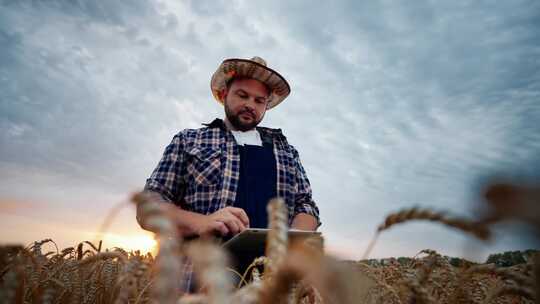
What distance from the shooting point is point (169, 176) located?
11.8 feet

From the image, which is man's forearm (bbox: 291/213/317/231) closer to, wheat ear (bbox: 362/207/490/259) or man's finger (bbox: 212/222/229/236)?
man's finger (bbox: 212/222/229/236)

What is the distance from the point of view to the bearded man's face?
3873 millimetres

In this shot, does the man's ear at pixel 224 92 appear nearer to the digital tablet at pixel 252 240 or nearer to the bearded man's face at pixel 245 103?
the bearded man's face at pixel 245 103

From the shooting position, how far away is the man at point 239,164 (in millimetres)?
3516

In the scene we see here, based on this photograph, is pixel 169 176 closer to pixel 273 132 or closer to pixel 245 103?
pixel 245 103

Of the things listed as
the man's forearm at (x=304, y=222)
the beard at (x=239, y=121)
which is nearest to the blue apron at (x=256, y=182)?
the beard at (x=239, y=121)

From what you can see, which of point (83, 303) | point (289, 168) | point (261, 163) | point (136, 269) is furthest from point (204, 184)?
point (136, 269)

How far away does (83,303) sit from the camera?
1497 millimetres

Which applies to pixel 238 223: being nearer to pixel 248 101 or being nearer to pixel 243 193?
pixel 243 193

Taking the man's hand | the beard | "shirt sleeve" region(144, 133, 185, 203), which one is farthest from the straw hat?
the man's hand

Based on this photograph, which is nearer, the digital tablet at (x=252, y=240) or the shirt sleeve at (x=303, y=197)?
the digital tablet at (x=252, y=240)

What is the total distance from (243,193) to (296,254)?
3.20 m

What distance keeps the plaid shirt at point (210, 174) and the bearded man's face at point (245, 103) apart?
19 cm

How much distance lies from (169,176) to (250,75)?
142cm
